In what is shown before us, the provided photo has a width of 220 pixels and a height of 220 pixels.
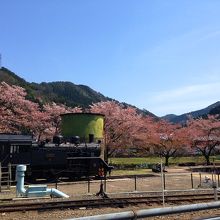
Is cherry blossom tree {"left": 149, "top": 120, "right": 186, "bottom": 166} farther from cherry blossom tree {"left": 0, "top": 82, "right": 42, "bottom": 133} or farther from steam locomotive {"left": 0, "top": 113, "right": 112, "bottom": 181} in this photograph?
steam locomotive {"left": 0, "top": 113, "right": 112, "bottom": 181}

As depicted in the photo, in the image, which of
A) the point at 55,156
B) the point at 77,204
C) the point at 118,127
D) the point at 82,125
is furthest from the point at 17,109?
the point at 77,204

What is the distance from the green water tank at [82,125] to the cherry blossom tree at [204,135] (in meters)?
22.1

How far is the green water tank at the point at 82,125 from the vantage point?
117ft

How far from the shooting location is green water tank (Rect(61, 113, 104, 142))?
117 feet

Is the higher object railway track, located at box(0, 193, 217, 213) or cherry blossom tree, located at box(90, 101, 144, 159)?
cherry blossom tree, located at box(90, 101, 144, 159)

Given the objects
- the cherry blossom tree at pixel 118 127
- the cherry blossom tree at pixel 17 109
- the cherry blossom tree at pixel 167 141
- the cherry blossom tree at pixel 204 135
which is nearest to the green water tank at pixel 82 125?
the cherry blossom tree at pixel 118 127

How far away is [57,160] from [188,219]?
63.2 feet

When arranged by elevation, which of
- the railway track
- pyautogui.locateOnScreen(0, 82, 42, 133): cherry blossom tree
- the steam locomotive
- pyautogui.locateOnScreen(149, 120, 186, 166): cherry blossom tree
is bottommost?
the railway track

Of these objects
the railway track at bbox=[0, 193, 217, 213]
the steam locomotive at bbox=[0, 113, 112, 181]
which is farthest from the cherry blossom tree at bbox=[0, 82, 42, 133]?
the railway track at bbox=[0, 193, 217, 213]

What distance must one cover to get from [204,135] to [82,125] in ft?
89.2

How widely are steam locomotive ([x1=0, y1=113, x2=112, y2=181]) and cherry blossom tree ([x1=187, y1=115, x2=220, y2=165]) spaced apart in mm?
24128

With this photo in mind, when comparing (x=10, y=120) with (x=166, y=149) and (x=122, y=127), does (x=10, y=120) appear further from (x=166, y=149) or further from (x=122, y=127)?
(x=166, y=149)

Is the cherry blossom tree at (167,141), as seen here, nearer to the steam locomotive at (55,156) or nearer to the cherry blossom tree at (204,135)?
the cherry blossom tree at (204,135)

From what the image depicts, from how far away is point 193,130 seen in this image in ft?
192
